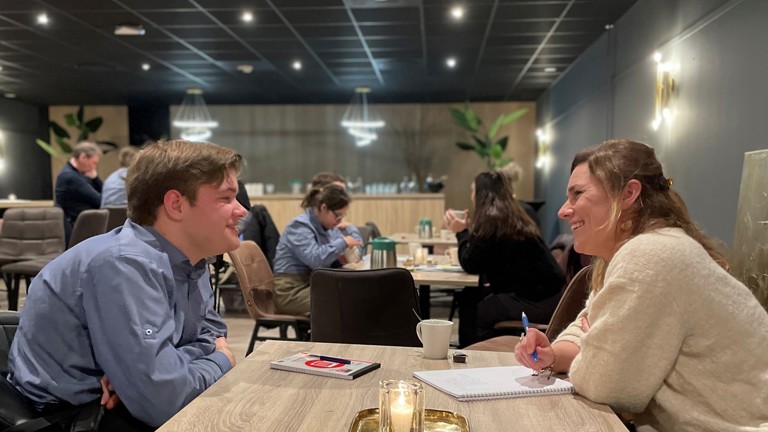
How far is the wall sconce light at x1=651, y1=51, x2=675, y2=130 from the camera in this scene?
4.80 metres

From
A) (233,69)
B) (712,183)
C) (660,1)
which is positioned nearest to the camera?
(712,183)

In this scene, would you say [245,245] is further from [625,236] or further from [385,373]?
[625,236]

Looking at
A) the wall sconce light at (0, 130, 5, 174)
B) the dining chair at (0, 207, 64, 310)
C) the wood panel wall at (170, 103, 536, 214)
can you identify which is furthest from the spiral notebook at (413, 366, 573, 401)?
the wall sconce light at (0, 130, 5, 174)

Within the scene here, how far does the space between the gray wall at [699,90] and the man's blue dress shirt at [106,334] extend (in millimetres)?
3361

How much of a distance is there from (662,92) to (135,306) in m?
4.74

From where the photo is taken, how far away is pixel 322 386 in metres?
1.45

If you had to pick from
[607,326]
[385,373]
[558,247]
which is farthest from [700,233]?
[558,247]

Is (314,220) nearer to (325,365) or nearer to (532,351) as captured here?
(325,365)

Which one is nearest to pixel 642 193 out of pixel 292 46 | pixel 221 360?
pixel 221 360

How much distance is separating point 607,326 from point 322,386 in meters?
0.67

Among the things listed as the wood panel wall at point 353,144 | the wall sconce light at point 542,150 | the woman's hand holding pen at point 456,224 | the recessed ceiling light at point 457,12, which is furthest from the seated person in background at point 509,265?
the wood panel wall at point 353,144

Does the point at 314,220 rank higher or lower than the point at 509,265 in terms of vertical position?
higher

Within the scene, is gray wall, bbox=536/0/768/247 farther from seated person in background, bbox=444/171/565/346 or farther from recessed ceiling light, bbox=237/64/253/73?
recessed ceiling light, bbox=237/64/253/73

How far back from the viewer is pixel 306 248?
151 inches
